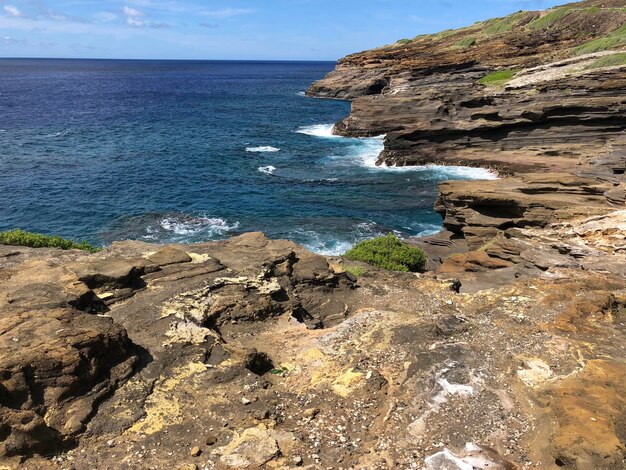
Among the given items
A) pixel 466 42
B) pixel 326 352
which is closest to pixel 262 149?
pixel 326 352

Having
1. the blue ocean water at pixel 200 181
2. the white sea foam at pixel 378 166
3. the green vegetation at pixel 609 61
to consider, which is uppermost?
the green vegetation at pixel 609 61

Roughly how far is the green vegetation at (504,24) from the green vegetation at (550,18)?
9.12m

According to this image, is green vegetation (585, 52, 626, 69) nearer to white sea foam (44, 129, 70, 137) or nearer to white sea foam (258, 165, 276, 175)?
white sea foam (258, 165, 276, 175)

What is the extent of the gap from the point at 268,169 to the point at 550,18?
8365cm

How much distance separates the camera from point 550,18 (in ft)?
357

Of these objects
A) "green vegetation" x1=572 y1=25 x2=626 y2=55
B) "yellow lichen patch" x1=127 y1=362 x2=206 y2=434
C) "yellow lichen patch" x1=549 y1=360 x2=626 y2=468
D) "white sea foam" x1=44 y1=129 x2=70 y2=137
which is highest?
"green vegetation" x1=572 y1=25 x2=626 y2=55

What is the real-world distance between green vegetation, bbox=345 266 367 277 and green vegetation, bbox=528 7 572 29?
343 feet

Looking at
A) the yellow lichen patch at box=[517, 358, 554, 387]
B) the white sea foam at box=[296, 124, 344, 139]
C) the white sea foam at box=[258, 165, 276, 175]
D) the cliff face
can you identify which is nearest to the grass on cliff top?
the yellow lichen patch at box=[517, 358, 554, 387]

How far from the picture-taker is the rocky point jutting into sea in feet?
36.7

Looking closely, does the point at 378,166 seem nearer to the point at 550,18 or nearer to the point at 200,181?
the point at 200,181

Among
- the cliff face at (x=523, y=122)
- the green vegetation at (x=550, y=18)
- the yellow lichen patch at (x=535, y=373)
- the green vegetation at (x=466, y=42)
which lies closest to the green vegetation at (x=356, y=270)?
the cliff face at (x=523, y=122)

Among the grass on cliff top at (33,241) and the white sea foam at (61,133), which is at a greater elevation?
the grass on cliff top at (33,241)

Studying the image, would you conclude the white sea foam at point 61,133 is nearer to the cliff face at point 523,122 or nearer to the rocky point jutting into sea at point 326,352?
the cliff face at point 523,122

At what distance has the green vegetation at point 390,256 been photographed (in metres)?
28.2
